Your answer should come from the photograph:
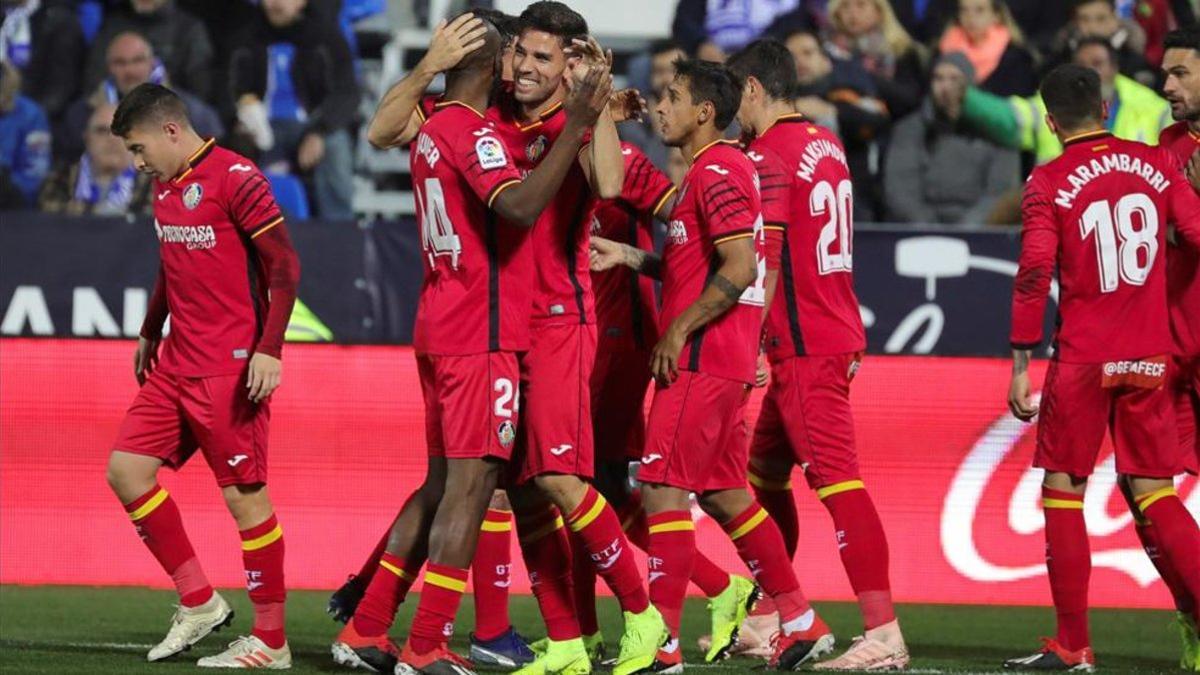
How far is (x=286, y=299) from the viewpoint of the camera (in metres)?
7.88

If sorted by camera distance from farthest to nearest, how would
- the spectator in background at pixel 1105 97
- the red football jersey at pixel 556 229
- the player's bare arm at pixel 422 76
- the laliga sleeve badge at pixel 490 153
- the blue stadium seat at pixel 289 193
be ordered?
the blue stadium seat at pixel 289 193 < the spectator in background at pixel 1105 97 < the red football jersey at pixel 556 229 < the player's bare arm at pixel 422 76 < the laliga sleeve badge at pixel 490 153

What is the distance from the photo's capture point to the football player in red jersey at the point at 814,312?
819 cm

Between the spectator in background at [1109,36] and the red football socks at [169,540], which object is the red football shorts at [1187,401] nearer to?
the red football socks at [169,540]

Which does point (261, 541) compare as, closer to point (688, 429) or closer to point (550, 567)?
point (550, 567)

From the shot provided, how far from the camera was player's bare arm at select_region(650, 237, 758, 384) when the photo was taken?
7.52 m

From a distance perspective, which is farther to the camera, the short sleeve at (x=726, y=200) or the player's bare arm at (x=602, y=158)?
the short sleeve at (x=726, y=200)

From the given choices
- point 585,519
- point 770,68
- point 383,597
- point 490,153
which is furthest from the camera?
point 770,68

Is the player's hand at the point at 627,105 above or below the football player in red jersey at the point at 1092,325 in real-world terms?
above

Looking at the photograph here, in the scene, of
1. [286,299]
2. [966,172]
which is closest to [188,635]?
[286,299]

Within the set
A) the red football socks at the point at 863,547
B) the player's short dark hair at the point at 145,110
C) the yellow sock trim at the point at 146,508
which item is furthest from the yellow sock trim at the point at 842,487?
the player's short dark hair at the point at 145,110

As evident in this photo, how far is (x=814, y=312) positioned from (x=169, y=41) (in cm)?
860

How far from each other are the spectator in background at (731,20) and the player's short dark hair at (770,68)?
6.88 meters

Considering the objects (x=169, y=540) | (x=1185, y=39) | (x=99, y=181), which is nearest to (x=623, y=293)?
(x=169, y=540)

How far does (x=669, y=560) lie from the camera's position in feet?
25.0
